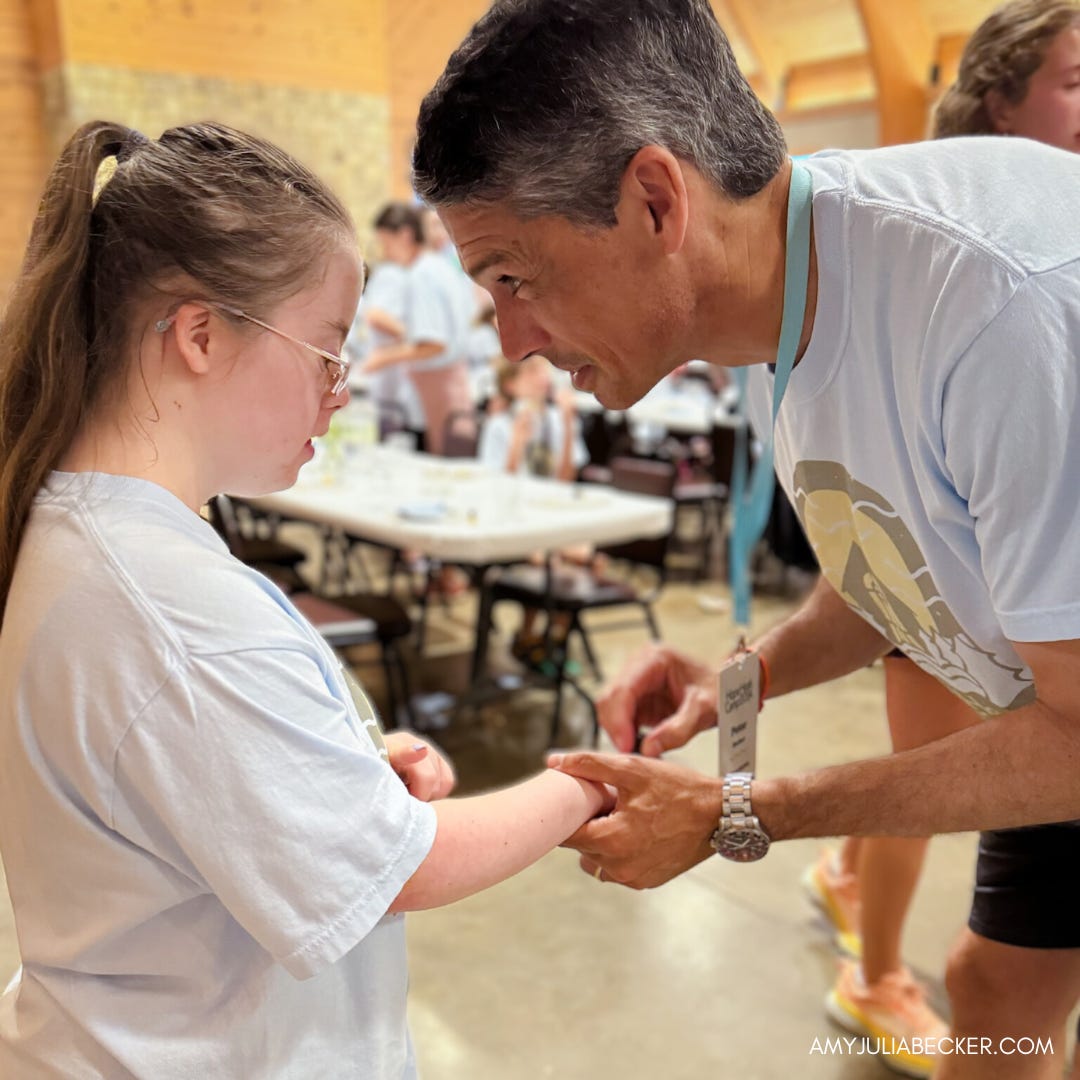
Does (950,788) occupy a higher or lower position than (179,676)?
lower

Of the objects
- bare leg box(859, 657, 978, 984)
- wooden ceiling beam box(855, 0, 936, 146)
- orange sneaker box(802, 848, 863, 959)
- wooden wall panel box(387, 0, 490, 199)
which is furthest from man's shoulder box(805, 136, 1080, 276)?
wooden wall panel box(387, 0, 490, 199)

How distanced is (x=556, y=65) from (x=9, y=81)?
37.0ft

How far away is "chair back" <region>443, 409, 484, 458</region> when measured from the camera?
5.94 m

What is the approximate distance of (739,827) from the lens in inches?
51.4

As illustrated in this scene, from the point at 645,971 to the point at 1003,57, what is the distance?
2.17 meters

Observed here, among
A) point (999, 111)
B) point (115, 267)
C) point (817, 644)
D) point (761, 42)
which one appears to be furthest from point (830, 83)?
point (115, 267)

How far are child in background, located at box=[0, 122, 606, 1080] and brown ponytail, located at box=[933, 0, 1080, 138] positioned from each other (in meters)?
1.31

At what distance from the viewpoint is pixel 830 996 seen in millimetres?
2504

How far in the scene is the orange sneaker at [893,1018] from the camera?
2.29 meters

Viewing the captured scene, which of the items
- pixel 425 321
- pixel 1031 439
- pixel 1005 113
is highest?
pixel 1005 113

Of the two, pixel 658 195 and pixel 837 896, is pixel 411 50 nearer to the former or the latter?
pixel 837 896

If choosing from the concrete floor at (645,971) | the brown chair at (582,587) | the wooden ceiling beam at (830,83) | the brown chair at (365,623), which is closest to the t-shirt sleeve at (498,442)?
the brown chair at (582,587)

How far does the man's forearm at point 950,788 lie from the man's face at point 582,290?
538mm

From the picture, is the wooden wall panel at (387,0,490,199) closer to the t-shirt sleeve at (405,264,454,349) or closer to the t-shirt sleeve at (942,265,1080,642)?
the t-shirt sleeve at (405,264,454,349)
